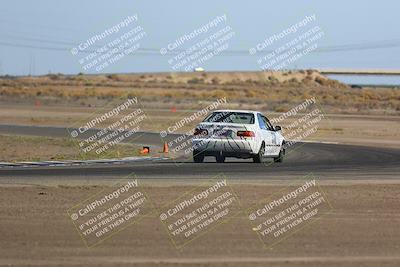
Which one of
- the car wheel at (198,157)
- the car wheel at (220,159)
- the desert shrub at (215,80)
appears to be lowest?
the desert shrub at (215,80)

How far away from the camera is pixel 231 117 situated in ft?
87.4

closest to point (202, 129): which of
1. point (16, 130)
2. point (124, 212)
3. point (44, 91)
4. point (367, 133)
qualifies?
point (124, 212)

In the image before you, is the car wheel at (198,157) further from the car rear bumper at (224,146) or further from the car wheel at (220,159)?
the car wheel at (220,159)

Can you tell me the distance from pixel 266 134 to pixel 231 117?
103 centimetres

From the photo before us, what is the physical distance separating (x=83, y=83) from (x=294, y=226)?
131528 mm

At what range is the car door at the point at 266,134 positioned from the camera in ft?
86.8

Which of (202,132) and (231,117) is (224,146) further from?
(231,117)

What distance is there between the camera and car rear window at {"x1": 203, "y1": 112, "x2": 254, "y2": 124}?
26.4 metres

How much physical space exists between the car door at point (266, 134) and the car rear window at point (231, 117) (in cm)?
28

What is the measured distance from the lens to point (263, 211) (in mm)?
15102

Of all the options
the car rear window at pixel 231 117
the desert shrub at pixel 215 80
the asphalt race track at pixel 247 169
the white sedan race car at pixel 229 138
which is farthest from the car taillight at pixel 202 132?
the desert shrub at pixel 215 80

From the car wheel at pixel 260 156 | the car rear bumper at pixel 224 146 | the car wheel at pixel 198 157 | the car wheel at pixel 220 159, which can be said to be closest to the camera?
the car rear bumper at pixel 224 146

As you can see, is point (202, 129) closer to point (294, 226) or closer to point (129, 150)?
point (129, 150)

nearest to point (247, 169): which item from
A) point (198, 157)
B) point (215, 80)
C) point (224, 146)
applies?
point (224, 146)
